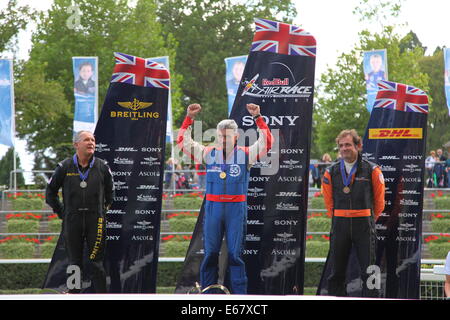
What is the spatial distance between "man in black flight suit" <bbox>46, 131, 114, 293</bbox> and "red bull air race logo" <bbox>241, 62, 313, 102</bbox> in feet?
6.14

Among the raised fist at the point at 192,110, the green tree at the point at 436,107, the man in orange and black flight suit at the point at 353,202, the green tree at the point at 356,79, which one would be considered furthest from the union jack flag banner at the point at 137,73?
the green tree at the point at 436,107

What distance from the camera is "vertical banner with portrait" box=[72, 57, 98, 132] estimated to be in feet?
78.8

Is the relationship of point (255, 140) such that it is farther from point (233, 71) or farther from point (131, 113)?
point (233, 71)

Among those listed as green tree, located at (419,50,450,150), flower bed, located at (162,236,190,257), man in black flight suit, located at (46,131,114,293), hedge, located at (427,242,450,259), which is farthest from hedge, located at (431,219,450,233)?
green tree, located at (419,50,450,150)

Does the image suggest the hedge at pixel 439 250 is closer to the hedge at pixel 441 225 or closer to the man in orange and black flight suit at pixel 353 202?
the hedge at pixel 441 225

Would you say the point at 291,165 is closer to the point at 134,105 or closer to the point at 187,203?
the point at 134,105

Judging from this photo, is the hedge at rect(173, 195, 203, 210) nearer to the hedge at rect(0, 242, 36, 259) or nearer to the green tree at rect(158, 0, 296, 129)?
the hedge at rect(0, 242, 36, 259)

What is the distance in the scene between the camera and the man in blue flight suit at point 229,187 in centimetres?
714

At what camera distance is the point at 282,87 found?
25.4 feet

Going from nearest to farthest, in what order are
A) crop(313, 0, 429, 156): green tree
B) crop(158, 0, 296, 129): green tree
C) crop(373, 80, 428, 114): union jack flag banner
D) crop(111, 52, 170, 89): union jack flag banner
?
crop(373, 80, 428, 114): union jack flag banner, crop(111, 52, 170, 89): union jack flag banner, crop(313, 0, 429, 156): green tree, crop(158, 0, 296, 129): green tree

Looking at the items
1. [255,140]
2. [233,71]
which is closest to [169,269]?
[255,140]

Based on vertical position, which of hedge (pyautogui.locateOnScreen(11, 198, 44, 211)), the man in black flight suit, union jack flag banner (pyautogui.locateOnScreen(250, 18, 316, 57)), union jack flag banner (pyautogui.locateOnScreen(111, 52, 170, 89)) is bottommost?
hedge (pyautogui.locateOnScreen(11, 198, 44, 211))

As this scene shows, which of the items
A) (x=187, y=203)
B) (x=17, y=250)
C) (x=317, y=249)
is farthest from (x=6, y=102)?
(x=317, y=249)
